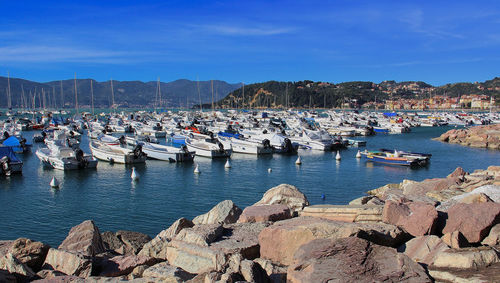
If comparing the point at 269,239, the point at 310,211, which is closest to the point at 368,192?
the point at 310,211

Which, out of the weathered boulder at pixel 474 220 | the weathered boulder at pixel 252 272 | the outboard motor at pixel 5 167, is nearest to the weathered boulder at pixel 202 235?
the weathered boulder at pixel 252 272

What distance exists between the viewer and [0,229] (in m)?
20.5

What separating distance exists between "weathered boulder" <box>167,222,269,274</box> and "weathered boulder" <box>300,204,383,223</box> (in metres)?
2.13

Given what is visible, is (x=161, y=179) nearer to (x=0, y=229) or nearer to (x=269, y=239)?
(x=0, y=229)

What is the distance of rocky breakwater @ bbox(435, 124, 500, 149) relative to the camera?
192 feet

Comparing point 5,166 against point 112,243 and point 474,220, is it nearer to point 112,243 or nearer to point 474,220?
point 112,243

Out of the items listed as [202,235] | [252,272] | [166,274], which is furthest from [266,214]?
[166,274]

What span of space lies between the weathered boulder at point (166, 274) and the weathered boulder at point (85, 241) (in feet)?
10.6

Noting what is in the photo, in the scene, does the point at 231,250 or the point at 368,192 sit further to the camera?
the point at 368,192

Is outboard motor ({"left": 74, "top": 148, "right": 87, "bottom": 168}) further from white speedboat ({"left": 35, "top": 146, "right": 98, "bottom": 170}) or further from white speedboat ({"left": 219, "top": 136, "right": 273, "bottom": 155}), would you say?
white speedboat ({"left": 219, "top": 136, "right": 273, "bottom": 155})

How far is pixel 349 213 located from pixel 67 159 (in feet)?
102

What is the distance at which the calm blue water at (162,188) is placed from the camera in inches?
864

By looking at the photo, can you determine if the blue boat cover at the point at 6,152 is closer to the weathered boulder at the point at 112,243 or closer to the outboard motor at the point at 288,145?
the weathered boulder at the point at 112,243

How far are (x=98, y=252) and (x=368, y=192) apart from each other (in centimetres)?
2009
